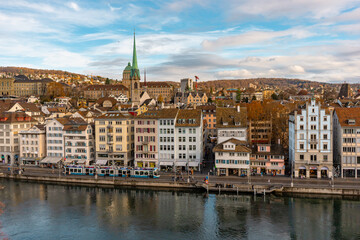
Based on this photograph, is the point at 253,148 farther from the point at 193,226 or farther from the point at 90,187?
the point at 90,187

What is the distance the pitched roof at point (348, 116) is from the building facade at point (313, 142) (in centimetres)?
246

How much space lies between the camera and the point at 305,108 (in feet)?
222

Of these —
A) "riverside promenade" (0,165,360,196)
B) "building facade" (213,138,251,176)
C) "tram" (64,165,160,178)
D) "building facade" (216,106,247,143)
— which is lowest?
"riverside promenade" (0,165,360,196)

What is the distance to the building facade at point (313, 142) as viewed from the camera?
65.1 m

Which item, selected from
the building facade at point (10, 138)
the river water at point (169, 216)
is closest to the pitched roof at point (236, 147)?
the river water at point (169, 216)

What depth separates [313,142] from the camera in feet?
215

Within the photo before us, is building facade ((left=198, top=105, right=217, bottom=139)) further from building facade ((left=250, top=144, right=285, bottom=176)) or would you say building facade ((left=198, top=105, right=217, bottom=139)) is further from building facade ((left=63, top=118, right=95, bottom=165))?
building facade ((left=250, top=144, right=285, bottom=176))

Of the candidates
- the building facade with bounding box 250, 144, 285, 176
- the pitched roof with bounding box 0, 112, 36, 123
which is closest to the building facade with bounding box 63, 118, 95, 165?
the pitched roof with bounding box 0, 112, 36, 123

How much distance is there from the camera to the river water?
148 ft

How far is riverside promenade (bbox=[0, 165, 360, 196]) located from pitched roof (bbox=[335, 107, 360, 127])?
34.1 ft

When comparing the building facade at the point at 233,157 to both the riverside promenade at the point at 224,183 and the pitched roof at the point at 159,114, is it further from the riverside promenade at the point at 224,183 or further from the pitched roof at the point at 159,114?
the pitched roof at the point at 159,114

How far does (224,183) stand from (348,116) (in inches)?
1080

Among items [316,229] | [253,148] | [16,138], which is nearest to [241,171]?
[253,148]

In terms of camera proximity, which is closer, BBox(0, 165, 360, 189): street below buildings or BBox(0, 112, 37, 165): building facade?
BBox(0, 165, 360, 189): street below buildings
